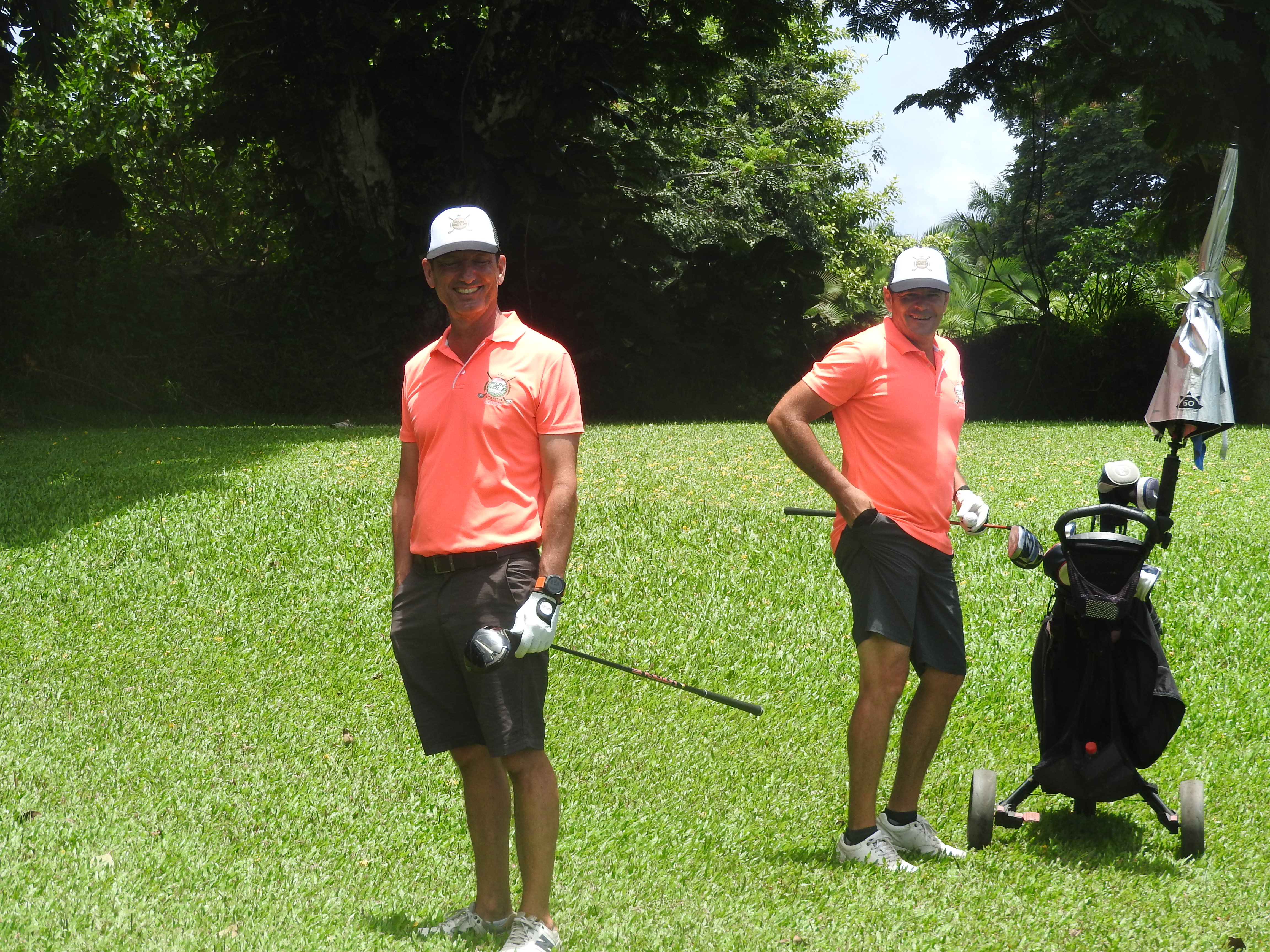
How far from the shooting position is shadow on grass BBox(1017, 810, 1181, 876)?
4.59 meters

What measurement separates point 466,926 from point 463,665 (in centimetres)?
82

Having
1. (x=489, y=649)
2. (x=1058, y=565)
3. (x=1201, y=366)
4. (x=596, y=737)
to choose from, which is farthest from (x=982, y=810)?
(x=489, y=649)

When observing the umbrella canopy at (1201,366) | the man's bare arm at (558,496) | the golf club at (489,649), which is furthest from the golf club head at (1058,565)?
the golf club at (489,649)

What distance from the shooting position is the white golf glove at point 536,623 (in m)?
3.38

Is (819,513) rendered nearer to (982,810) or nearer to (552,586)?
(982,810)

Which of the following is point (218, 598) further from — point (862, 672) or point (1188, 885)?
point (1188, 885)

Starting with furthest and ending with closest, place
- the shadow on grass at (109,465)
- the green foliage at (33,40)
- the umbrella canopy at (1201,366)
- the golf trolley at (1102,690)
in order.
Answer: the green foliage at (33,40)
the shadow on grass at (109,465)
the umbrella canopy at (1201,366)
the golf trolley at (1102,690)

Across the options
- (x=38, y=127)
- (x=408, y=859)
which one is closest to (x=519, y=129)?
(x=38, y=127)

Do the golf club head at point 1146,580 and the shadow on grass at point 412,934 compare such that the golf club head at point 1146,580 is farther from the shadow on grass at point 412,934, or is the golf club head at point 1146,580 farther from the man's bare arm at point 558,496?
the shadow on grass at point 412,934

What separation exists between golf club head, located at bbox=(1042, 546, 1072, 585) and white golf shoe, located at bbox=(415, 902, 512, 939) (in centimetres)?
226

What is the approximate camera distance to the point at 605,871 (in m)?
4.58

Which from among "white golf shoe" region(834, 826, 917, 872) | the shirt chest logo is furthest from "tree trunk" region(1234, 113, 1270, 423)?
the shirt chest logo

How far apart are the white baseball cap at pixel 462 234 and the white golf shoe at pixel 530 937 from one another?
1893mm

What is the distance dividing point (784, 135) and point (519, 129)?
20135 millimetres
